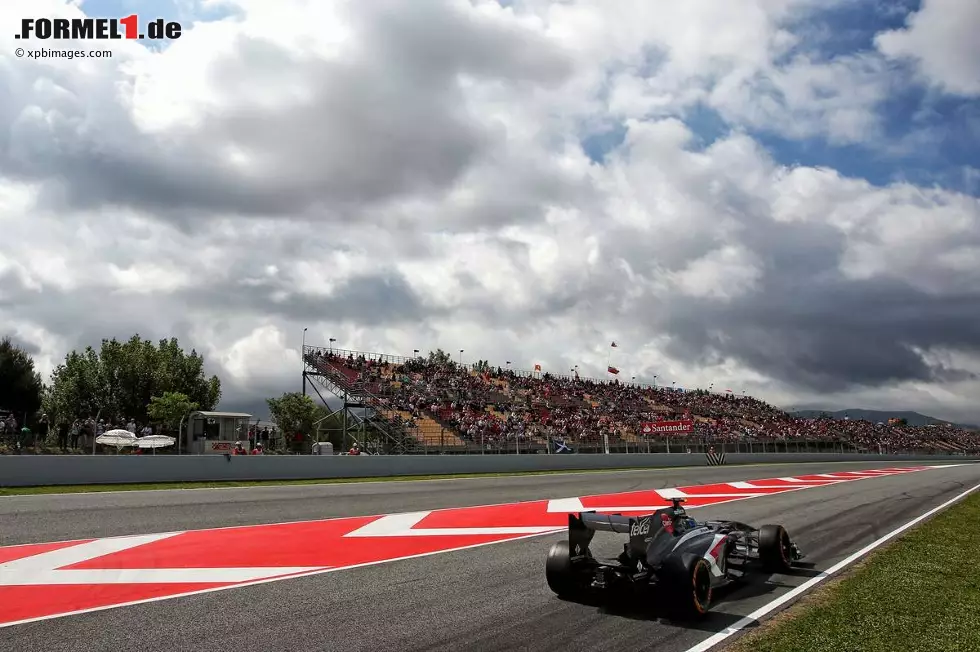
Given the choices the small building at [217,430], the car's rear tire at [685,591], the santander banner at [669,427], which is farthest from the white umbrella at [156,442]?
the santander banner at [669,427]

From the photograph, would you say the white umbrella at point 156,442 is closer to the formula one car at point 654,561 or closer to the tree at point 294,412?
the formula one car at point 654,561

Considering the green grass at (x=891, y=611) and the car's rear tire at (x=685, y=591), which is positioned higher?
the car's rear tire at (x=685, y=591)

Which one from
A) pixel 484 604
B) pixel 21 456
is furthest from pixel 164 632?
pixel 21 456

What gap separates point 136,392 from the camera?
191ft

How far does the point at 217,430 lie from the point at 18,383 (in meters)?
35.3

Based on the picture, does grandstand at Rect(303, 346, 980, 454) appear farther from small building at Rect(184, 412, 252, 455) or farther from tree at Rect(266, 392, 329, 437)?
tree at Rect(266, 392, 329, 437)

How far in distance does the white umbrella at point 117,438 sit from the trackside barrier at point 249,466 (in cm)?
341

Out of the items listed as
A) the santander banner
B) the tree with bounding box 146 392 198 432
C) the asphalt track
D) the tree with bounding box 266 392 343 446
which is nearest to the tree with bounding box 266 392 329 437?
the tree with bounding box 266 392 343 446

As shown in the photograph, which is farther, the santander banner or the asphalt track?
the santander banner

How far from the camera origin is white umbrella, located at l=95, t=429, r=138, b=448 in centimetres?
2205

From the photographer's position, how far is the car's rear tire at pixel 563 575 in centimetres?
616

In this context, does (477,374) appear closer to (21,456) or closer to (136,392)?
(136,392)

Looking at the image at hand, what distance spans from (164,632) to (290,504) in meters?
8.59

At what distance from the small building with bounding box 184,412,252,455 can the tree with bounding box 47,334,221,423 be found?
31238mm
